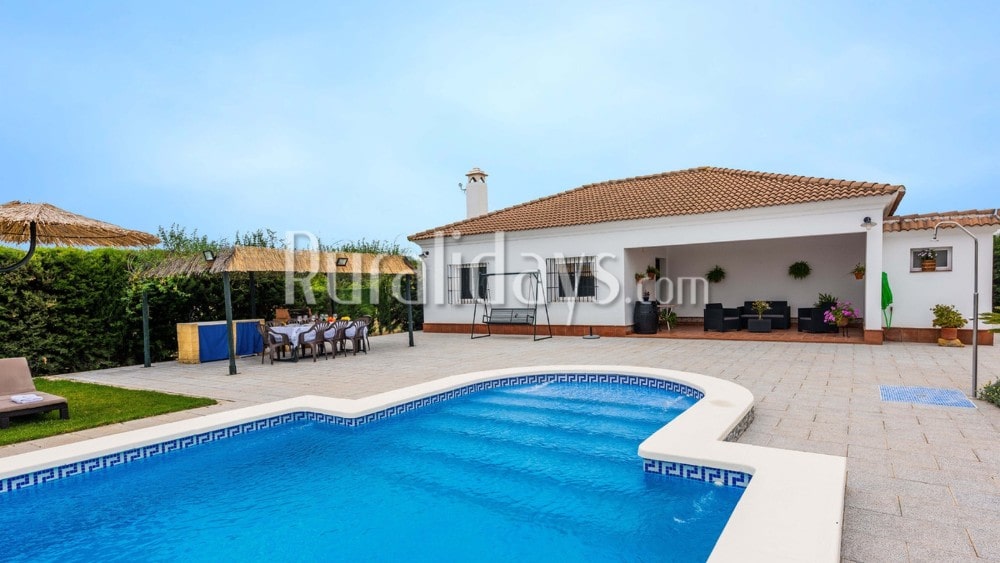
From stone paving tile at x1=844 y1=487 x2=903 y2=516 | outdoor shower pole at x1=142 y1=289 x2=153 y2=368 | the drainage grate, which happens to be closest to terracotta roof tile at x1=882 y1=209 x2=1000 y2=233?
the drainage grate

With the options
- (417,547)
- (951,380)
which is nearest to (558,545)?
(417,547)

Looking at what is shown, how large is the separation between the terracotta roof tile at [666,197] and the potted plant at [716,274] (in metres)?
2.83

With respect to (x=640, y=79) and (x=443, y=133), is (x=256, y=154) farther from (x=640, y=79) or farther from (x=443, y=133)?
(x=640, y=79)

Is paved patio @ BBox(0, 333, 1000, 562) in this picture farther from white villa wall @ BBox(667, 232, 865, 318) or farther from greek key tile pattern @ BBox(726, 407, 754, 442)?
white villa wall @ BBox(667, 232, 865, 318)

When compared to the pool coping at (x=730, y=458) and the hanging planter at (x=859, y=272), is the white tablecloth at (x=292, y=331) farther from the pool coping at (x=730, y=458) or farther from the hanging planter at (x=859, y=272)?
the hanging planter at (x=859, y=272)

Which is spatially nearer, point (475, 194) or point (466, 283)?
point (466, 283)

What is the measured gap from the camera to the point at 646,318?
14.7 meters

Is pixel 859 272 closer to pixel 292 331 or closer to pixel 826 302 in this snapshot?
pixel 826 302

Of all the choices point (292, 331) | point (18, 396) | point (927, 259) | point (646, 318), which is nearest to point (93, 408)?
point (18, 396)

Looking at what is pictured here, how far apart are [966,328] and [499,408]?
37.4 feet

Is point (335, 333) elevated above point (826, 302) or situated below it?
below

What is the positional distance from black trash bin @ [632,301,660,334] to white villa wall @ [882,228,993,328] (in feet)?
18.2

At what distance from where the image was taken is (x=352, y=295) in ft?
54.7

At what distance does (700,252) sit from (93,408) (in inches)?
630
